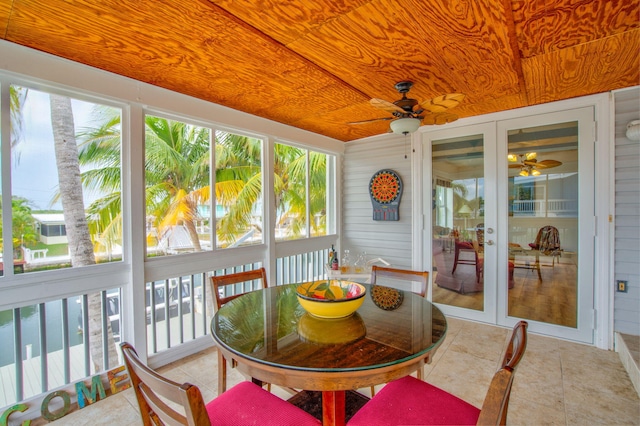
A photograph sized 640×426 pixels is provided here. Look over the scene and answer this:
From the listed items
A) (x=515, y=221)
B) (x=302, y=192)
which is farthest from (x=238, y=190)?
(x=515, y=221)

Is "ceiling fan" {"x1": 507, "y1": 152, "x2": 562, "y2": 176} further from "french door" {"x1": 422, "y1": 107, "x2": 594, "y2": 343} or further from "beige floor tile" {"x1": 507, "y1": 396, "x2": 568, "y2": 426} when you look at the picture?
"beige floor tile" {"x1": 507, "y1": 396, "x2": 568, "y2": 426}

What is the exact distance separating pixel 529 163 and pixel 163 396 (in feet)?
12.6

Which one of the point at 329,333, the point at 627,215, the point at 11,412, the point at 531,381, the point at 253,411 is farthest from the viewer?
the point at 627,215

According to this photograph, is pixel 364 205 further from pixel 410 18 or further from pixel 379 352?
pixel 379 352

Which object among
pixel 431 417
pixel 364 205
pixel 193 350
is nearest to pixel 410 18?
pixel 431 417

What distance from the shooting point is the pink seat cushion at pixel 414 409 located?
1264mm

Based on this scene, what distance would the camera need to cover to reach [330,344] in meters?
1.34

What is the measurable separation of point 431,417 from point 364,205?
11.3ft

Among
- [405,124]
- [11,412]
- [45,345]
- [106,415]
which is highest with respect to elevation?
[405,124]

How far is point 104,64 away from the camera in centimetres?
220

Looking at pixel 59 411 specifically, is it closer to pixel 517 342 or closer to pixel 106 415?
pixel 106 415

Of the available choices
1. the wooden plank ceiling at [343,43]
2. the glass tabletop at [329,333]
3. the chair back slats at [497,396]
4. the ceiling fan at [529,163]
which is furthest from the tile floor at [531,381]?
the wooden plank ceiling at [343,43]

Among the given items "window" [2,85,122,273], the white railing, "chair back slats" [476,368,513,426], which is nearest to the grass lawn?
"window" [2,85,122,273]

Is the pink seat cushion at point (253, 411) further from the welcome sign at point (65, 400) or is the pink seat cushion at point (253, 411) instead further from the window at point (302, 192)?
the window at point (302, 192)
